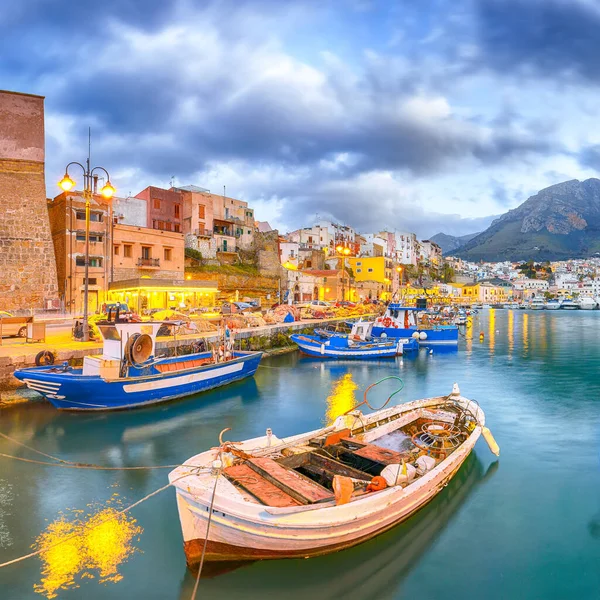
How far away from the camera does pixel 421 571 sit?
6625 millimetres

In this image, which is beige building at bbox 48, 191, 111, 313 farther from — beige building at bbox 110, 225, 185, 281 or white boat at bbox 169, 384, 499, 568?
white boat at bbox 169, 384, 499, 568

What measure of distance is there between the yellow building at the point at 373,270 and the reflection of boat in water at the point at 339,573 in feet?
208

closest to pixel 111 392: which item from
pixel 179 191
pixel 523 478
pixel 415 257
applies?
pixel 523 478

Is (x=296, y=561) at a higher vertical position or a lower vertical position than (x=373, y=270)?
lower

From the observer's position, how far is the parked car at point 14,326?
18911 millimetres

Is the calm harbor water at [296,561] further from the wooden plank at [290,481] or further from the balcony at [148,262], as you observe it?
the balcony at [148,262]

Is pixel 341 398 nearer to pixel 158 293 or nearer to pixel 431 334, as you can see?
pixel 158 293

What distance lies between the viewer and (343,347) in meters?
28.1

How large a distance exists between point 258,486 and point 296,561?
1181 millimetres

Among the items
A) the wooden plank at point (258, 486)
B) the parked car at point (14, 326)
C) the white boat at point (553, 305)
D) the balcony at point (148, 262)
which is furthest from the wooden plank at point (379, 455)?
the white boat at point (553, 305)

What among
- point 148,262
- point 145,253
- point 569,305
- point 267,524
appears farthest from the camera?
point 569,305

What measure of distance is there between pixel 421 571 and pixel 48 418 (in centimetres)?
1132

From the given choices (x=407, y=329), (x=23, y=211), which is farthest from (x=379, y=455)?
(x=23, y=211)

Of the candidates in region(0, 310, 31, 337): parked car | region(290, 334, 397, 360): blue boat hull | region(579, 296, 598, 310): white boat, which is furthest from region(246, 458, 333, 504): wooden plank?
region(579, 296, 598, 310): white boat
